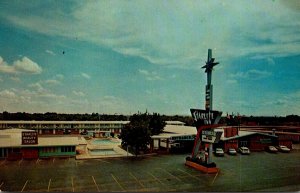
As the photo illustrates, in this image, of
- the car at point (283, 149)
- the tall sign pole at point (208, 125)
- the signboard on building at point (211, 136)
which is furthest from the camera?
the car at point (283, 149)

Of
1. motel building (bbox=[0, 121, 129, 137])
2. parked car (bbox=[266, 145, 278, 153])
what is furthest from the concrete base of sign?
motel building (bbox=[0, 121, 129, 137])

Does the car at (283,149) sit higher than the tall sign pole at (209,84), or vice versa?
the tall sign pole at (209,84)

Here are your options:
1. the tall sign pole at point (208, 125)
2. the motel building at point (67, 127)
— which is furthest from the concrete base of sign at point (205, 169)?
the motel building at point (67, 127)

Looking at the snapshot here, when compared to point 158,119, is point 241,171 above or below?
below

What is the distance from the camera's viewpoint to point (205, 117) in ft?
134

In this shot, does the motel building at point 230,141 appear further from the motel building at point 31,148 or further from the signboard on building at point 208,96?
the motel building at point 31,148

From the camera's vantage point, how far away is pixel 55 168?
1596 inches

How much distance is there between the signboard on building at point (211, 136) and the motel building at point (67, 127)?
189 ft

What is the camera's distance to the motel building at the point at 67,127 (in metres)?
93.7

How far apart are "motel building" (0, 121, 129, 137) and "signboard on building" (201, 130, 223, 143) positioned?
57.5 meters

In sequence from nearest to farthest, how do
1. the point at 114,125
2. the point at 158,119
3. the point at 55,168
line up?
the point at 55,168
the point at 158,119
the point at 114,125

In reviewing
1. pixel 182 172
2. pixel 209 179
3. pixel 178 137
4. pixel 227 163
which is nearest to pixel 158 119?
pixel 178 137

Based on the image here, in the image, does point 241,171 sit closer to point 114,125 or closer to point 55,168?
point 55,168

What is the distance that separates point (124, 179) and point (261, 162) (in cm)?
2517
